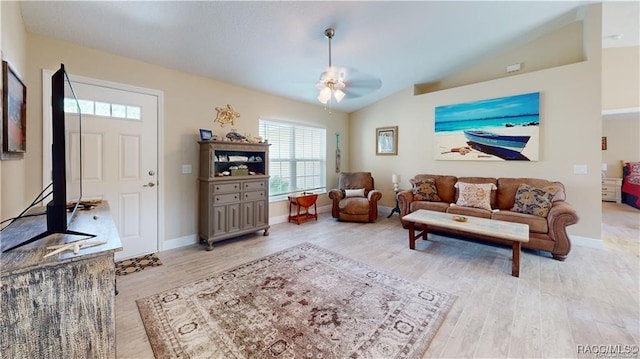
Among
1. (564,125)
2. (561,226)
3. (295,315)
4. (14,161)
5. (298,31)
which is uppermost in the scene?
(298,31)

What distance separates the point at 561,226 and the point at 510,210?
74 cm

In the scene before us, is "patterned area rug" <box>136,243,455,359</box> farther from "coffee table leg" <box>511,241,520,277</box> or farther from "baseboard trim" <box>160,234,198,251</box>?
"baseboard trim" <box>160,234,198,251</box>

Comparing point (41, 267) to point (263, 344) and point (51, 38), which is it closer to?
point (263, 344)

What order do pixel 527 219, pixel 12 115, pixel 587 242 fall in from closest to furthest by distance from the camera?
pixel 12 115 < pixel 527 219 < pixel 587 242

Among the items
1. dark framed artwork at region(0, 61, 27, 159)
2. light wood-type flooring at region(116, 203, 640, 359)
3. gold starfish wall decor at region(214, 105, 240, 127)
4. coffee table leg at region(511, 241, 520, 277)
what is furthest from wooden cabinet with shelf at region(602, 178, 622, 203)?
dark framed artwork at region(0, 61, 27, 159)

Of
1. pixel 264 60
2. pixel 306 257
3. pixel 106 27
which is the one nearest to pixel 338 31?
pixel 264 60

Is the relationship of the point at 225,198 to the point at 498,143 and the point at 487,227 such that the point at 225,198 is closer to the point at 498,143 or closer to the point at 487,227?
the point at 487,227

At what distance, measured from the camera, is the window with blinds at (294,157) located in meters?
4.91

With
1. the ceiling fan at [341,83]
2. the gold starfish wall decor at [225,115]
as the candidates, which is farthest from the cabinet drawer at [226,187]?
the ceiling fan at [341,83]

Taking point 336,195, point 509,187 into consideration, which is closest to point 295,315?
point 336,195

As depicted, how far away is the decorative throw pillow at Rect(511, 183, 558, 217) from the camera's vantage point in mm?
3328

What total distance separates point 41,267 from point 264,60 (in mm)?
3131

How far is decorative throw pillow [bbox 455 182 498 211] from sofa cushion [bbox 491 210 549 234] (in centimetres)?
30

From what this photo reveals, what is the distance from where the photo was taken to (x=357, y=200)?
4887mm
